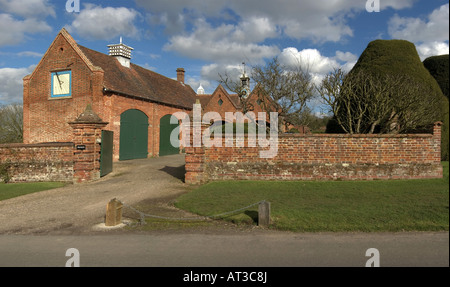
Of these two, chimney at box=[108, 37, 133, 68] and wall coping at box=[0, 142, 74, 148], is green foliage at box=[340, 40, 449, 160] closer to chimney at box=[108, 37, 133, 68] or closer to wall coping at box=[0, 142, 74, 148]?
wall coping at box=[0, 142, 74, 148]

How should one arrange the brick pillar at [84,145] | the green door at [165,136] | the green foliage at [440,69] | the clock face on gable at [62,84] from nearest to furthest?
the brick pillar at [84,145] < the green foliage at [440,69] < the clock face on gable at [62,84] < the green door at [165,136]

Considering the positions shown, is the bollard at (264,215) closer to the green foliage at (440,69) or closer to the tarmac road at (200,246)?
the tarmac road at (200,246)

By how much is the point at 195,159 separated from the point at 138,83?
14.0 meters

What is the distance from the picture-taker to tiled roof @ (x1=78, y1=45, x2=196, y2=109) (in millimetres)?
19984

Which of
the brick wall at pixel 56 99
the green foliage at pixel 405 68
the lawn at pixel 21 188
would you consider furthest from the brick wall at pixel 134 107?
the green foliage at pixel 405 68

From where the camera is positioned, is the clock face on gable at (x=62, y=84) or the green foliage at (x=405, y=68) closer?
the green foliage at (x=405, y=68)

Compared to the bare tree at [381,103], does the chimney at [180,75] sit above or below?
above

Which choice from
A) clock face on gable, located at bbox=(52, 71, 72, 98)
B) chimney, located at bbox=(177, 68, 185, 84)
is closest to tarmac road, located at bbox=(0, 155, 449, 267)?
clock face on gable, located at bbox=(52, 71, 72, 98)

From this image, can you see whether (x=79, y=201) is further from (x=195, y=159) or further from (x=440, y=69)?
(x=440, y=69)

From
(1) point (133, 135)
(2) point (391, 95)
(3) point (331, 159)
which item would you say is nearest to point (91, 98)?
(1) point (133, 135)

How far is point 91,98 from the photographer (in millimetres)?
18578

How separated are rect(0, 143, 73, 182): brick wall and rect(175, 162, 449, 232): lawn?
20.1ft

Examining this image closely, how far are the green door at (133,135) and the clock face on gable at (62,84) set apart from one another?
3.94 meters

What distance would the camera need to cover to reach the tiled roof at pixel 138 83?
65.6ft
